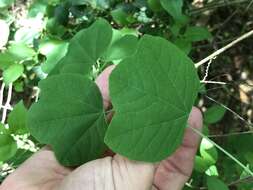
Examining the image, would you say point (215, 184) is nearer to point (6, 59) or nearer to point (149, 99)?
point (149, 99)

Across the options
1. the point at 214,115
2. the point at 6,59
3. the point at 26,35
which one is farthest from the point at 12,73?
the point at 214,115

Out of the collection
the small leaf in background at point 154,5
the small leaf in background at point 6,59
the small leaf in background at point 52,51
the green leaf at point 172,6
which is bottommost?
the small leaf in background at point 6,59

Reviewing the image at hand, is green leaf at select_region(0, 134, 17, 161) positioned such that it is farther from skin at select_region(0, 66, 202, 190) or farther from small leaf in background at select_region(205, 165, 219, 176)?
small leaf in background at select_region(205, 165, 219, 176)

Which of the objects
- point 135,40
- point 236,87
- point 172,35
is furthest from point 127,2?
point 236,87

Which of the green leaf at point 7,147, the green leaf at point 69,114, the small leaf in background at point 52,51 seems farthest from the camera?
the small leaf in background at point 52,51

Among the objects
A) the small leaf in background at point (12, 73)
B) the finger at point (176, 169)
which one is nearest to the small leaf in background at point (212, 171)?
the finger at point (176, 169)

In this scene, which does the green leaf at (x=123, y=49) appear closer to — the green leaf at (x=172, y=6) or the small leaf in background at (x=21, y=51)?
the green leaf at (x=172, y=6)
